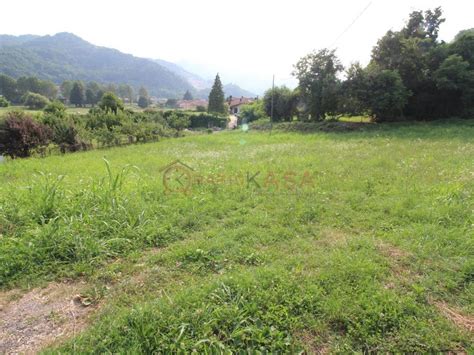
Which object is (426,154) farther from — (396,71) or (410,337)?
(396,71)

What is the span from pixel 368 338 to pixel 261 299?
0.88 m

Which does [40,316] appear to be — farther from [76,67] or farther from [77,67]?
[77,67]

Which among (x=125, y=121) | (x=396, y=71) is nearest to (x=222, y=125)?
(x=125, y=121)

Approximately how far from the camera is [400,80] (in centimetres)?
1605

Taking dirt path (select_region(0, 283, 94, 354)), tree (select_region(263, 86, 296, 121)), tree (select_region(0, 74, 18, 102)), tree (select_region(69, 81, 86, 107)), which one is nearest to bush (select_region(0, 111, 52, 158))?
dirt path (select_region(0, 283, 94, 354))

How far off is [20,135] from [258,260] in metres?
12.9

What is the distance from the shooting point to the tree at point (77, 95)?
6581 cm

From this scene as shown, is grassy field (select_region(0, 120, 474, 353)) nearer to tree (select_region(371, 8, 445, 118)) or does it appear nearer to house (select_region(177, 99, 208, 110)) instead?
tree (select_region(371, 8, 445, 118))

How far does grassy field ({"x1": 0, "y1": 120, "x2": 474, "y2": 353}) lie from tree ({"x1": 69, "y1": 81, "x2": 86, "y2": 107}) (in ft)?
244

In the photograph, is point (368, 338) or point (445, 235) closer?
point (368, 338)

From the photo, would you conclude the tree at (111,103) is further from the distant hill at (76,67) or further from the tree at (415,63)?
the distant hill at (76,67)

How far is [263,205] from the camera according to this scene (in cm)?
473

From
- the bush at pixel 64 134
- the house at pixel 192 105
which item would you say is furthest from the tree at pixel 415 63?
the house at pixel 192 105

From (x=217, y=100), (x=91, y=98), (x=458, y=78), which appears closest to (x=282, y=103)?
(x=458, y=78)
